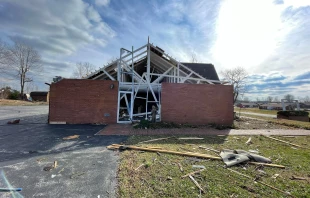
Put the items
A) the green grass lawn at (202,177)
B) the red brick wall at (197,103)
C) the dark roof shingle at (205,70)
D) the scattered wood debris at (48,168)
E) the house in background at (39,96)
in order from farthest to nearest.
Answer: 1. the house in background at (39,96)
2. the dark roof shingle at (205,70)
3. the red brick wall at (197,103)
4. the scattered wood debris at (48,168)
5. the green grass lawn at (202,177)

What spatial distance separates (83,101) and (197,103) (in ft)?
26.8

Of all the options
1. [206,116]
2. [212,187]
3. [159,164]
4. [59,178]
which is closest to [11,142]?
[59,178]

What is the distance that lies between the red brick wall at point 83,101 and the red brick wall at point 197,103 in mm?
3879

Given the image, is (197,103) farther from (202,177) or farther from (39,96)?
(39,96)

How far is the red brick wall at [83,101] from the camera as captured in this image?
10500 millimetres

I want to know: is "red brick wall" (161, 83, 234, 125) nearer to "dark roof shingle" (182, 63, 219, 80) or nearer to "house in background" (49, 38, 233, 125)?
"house in background" (49, 38, 233, 125)

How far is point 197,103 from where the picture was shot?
10.6 m

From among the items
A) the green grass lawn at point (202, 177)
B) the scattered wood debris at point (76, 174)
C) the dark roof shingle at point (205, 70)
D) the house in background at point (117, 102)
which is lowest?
the scattered wood debris at point (76, 174)

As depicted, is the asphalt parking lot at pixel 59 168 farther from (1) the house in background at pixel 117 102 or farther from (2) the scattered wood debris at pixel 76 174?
(1) the house in background at pixel 117 102

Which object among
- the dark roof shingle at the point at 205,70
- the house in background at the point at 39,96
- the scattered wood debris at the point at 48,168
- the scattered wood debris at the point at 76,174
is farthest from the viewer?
the house in background at the point at 39,96

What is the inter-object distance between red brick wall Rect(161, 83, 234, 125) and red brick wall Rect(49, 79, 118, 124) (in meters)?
3.88

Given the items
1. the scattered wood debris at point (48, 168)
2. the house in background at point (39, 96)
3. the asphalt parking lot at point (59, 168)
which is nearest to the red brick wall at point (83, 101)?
the asphalt parking lot at point (59, 168)

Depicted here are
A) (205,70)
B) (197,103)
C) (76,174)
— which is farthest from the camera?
(205,70)

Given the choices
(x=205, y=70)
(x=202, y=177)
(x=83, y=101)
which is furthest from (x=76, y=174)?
(x=205, y=70)
